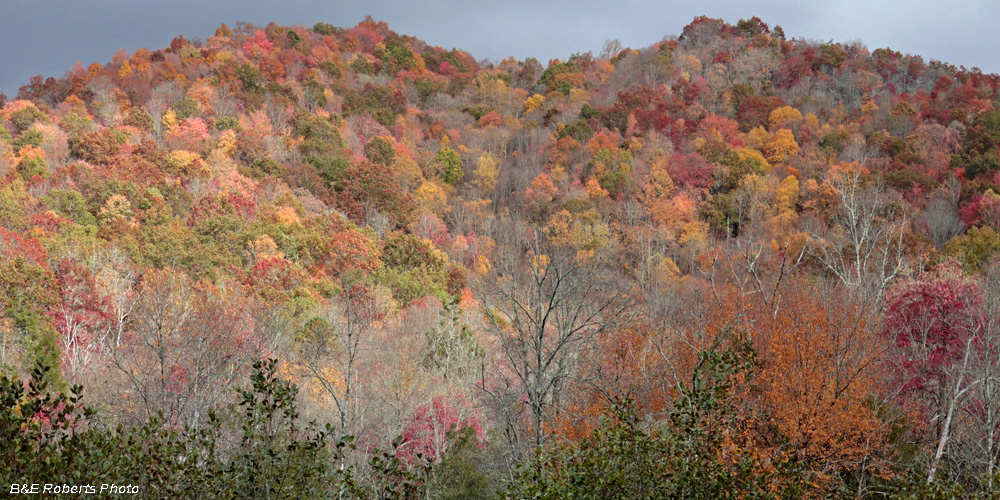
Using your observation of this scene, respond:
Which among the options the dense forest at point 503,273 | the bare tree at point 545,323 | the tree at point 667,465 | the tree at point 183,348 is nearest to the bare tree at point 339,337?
the dense forest at point 503,273

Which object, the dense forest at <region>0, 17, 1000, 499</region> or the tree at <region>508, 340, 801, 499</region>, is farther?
the dense forest at <region>0, 17, 1000, 499</region>

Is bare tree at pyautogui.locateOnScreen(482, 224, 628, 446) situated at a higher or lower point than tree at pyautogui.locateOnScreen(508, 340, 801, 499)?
higher

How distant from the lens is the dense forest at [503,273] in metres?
7.28

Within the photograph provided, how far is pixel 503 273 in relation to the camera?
4062cm

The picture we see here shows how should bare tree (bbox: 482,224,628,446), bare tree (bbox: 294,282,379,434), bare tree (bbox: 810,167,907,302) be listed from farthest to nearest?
bare tree (bbox: 810,167,907,302), bare tree (bbox: 294,282,379,434), bare tree (bbox: 482,224,628,446)

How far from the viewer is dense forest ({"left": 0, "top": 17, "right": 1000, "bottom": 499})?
7.28m

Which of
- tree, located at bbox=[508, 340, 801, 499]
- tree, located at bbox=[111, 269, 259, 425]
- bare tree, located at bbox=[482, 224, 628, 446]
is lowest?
tree, located at bbox=[508, 340, 801, 499]

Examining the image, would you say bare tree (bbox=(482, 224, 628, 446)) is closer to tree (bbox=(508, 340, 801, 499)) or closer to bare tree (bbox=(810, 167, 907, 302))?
tree (bbox=(508, 340, 801, 499))

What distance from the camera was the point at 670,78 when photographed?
68.2m

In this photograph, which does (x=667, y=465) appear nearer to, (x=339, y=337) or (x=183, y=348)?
(x=183, y=348)

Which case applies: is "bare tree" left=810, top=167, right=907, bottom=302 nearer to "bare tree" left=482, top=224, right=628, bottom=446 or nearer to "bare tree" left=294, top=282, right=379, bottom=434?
"bare tree" left=482, top=224, right=628, bottom=446

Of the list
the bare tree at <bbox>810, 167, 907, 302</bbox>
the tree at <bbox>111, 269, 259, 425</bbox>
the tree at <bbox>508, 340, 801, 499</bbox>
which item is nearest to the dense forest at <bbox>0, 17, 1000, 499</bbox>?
the tree at <bbox>508, 340, 801, 499</bbox>

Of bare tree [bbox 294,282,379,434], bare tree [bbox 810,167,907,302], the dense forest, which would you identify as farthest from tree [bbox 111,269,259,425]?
bare tree [bbox 810,167,907,302]

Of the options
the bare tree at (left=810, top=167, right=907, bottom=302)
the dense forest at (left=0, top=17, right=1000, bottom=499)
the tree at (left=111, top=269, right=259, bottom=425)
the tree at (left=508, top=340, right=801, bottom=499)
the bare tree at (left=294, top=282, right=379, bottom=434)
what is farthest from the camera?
the bare tree at (left=810, top=167, right=907, bottom=302)
